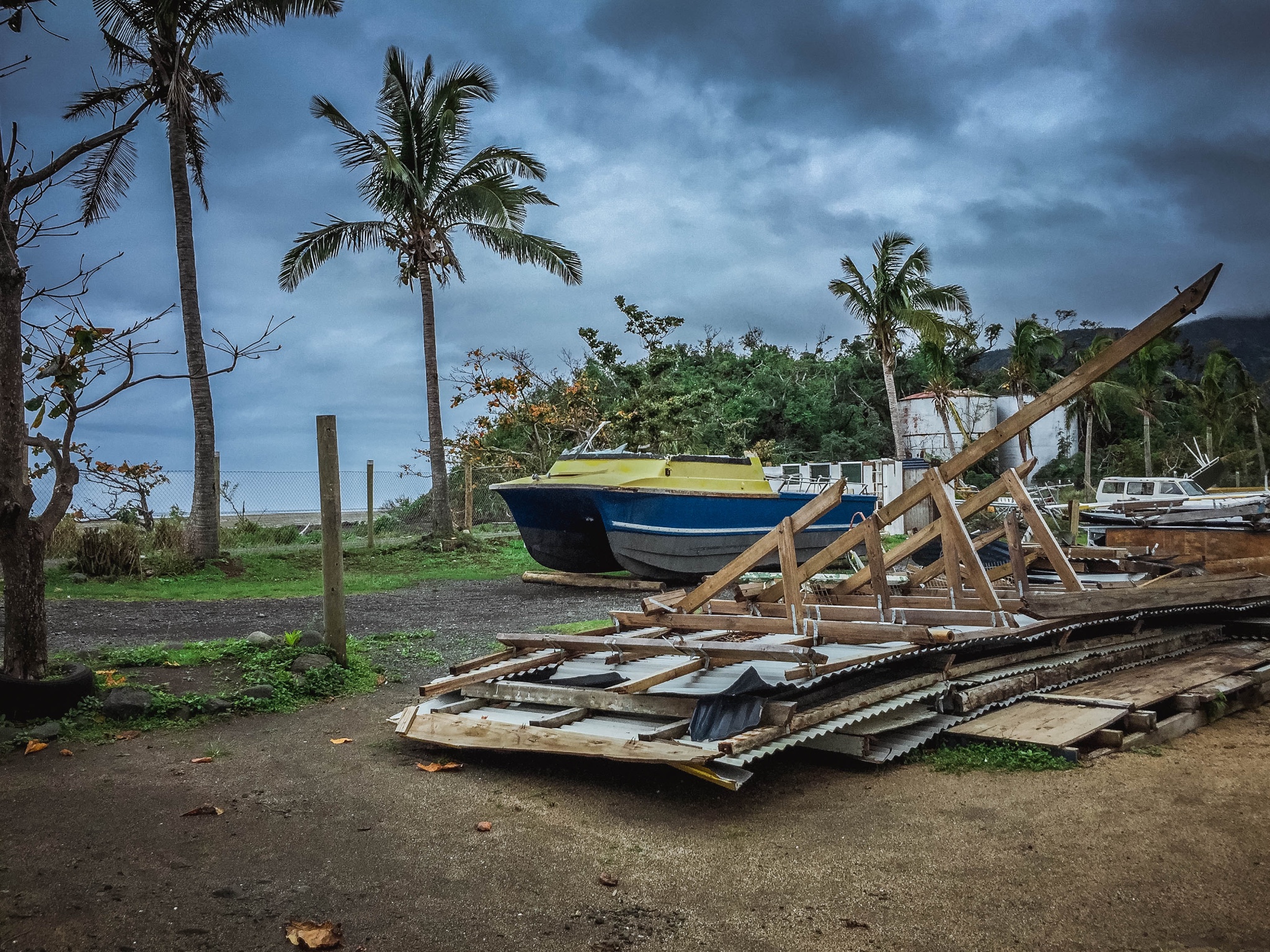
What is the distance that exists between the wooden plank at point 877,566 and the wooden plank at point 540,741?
6.35 ft

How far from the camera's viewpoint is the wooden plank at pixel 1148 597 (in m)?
6.62

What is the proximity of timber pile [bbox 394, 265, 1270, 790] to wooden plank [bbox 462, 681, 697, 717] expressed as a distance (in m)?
0.01

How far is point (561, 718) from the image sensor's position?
5172 millimetres

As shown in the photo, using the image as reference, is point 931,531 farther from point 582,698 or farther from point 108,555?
point 108,555

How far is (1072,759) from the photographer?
5.09m

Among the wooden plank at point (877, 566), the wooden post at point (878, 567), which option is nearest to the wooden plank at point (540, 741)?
the wooden plank at point (877, 566)

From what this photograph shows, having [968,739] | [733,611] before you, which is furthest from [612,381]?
[968,739]

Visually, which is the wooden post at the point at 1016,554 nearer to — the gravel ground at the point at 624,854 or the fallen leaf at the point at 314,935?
the gravel ground at the point at 624,854

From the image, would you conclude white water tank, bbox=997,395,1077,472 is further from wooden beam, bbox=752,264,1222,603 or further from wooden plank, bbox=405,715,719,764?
wooden plank, bbox=405,715,719,764

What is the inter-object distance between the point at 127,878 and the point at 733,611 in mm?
4739

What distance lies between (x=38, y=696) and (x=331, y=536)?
235 cm

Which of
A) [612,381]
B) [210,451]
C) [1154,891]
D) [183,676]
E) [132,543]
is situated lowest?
[1154,891]

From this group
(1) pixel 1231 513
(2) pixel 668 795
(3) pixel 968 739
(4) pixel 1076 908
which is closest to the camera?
(4) pixel 1076 908

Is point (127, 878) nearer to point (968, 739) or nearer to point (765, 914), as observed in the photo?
point (765, 914)
